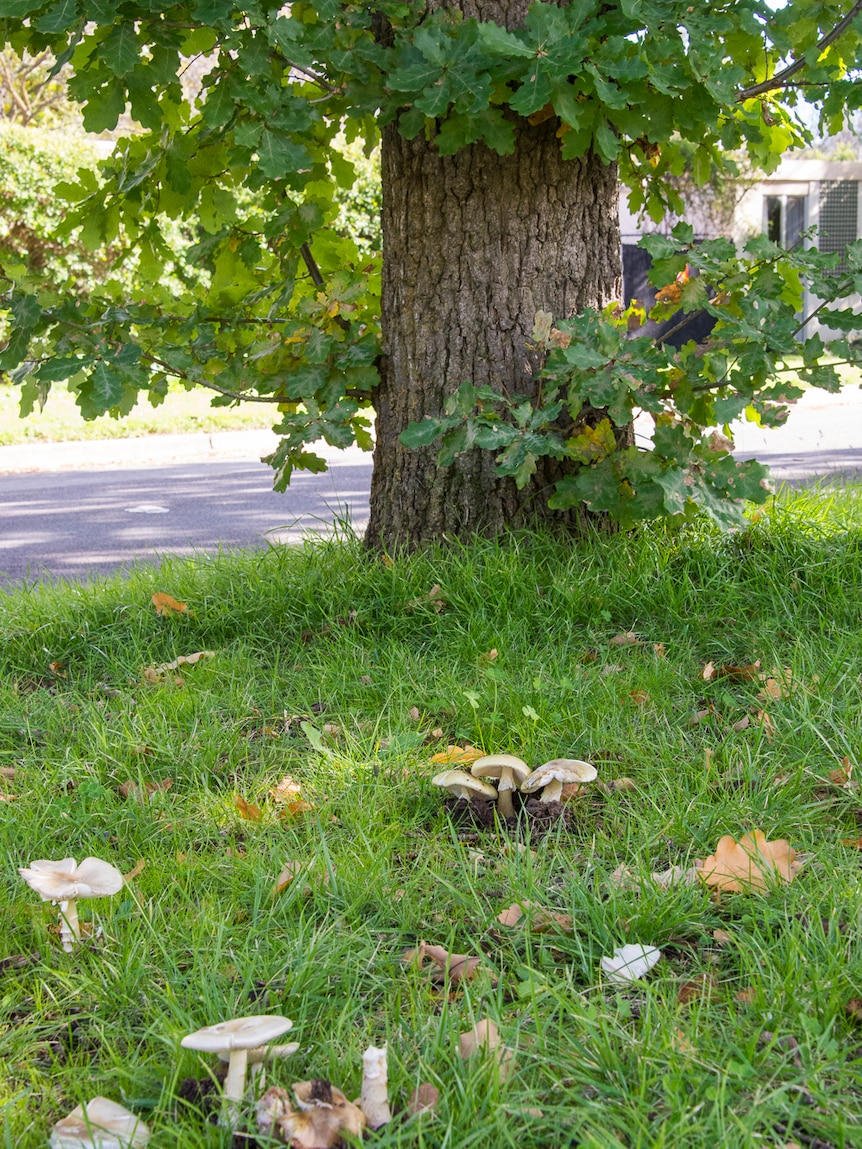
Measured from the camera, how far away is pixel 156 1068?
4.98 feet

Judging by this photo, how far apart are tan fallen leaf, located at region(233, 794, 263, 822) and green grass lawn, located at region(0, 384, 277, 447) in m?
7.98

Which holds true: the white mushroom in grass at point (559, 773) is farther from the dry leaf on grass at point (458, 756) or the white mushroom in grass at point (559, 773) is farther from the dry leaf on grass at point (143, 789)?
the dry leaf on grass at point (143, 789)

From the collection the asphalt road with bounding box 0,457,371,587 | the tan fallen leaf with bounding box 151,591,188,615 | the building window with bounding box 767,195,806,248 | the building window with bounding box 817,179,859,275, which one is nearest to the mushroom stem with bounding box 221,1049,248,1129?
the tan fallen leaf with bounding box 151,591,188,615

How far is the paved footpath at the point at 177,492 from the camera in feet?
18.9

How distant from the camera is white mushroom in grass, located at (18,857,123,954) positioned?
67.5 inches


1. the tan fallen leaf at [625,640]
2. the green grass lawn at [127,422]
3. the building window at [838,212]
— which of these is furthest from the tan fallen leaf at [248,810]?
the building window at [838,212]

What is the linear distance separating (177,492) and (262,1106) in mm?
6575

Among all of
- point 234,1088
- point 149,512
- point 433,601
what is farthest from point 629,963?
point 149,512

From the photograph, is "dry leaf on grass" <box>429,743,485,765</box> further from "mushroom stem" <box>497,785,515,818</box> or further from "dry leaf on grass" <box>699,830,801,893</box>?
"dry leaf on grass" <box>699,830,801,893</box>

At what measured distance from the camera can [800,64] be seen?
11.0 feet

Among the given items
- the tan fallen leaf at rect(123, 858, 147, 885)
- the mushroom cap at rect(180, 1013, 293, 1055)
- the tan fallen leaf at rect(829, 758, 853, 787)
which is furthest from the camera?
the tan fallen leaf at rect(829, 758, 853, 787)

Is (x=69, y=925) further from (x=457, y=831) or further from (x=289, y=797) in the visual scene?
(x=457, y=831)

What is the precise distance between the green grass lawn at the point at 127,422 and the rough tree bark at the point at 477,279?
6.69 meters

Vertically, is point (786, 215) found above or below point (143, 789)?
above
